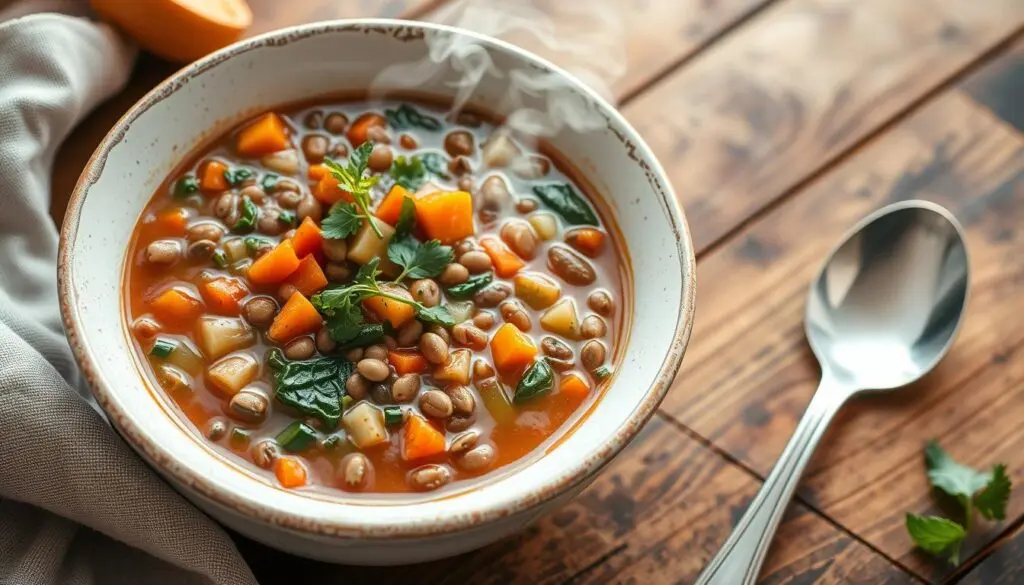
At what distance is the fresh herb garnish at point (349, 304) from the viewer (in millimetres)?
2262

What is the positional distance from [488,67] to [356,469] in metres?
1.03

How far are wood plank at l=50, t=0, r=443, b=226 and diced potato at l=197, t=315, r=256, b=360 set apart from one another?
0.61 meters

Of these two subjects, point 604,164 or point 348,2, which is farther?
point 348,2

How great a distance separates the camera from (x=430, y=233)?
246 centimetres

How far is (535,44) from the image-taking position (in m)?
3.13

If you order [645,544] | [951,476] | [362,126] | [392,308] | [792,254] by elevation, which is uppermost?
[362,126]

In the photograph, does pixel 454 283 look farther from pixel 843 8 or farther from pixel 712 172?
pixel 843 8

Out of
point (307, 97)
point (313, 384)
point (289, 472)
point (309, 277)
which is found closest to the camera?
point (289, 472)

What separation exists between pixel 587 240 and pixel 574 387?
39cm

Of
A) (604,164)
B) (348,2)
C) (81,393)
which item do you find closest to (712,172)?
(604,164)

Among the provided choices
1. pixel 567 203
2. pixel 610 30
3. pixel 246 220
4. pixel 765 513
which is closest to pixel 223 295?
pixel 246 220

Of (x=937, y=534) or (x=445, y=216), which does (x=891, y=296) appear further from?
(x=445, y=216)

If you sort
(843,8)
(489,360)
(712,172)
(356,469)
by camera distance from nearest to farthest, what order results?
(356,469) < (489,360) < (712,172) < (843,8)

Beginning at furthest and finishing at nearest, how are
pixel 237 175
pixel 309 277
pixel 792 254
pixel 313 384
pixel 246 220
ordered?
pixel 792 254, pixel 237 175, pixel 246 220, pixel 309 277, pixel 313 384
